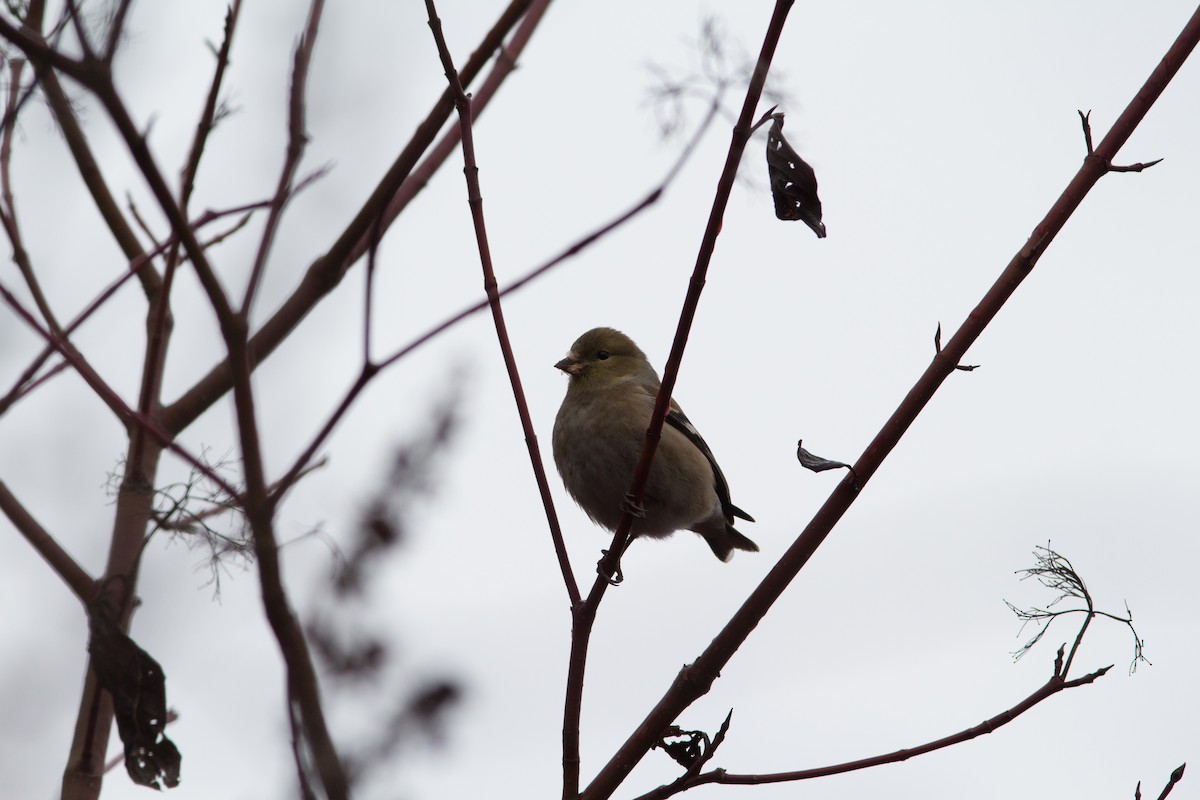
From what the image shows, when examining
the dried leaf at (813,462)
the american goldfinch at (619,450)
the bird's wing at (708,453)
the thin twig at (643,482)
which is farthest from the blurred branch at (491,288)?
the bird's wing at (708,453)

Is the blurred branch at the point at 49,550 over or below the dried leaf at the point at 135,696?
over

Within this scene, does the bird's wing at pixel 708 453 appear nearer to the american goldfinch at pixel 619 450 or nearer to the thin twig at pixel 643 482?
the american goldfinch at pixel 619 450

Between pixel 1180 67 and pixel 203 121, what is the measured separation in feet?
6.31

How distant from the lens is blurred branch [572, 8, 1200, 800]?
7.77 feet

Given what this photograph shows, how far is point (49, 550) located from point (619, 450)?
9.58ft

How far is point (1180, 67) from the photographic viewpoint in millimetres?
2301

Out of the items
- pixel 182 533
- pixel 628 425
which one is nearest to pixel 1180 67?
pixel 182 533

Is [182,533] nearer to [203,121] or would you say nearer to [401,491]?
[401,491]

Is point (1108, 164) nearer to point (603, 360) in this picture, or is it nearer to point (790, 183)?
point (790, 183)

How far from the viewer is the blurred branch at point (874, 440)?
2369 millimetres

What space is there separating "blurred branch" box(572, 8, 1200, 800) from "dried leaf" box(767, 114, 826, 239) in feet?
1.34

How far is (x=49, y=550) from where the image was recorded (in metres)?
2.58

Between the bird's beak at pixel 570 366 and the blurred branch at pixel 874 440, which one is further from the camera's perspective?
the bird's beak at pixel 570 366

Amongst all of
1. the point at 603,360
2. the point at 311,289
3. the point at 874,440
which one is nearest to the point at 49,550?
the point at 311,289
